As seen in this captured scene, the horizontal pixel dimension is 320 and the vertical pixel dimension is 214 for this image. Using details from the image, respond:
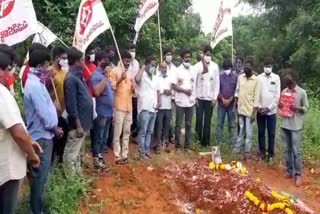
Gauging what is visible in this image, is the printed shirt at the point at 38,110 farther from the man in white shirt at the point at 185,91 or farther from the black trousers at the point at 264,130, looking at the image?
the black trousers at the point at 264,130

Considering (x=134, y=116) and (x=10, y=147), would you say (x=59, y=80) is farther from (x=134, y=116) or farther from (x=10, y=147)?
(x=134, y=116)

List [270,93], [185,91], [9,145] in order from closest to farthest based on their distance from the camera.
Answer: [9,145]
[185,91]
[270,93]

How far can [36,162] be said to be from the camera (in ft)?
15.7

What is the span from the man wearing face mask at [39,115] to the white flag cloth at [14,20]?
1.26 metres

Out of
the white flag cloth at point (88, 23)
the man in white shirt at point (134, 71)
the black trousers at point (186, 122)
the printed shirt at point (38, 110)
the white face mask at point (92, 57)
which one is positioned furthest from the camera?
the black trousers at point (186, 122)

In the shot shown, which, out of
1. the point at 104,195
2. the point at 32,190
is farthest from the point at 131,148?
the point at 32,190

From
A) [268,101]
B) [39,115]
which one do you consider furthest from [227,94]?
[39,115]

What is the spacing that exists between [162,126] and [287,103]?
2168 mm

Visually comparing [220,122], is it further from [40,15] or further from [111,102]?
[40,15]

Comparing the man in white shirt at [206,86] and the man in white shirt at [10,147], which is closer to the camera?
the man in white shirt at [10,147]

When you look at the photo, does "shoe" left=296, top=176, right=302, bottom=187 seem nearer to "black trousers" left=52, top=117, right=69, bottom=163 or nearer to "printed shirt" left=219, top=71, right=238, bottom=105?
"printed shirt" left=219, top=71, right=238, bottom=105

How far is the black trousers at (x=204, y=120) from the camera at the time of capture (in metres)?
10.0

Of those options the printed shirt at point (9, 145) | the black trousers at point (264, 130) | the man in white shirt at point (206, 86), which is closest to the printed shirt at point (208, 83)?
the man in white shirt at point (206, 86)

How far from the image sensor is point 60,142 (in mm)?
7059
